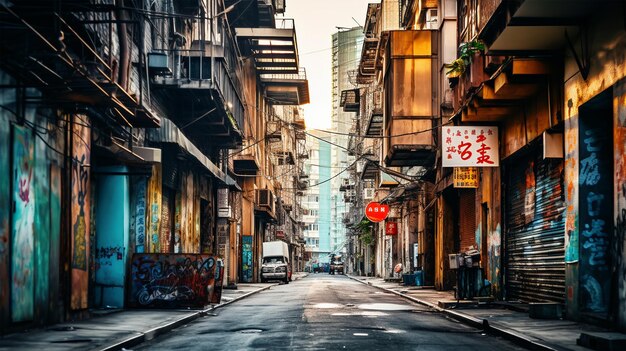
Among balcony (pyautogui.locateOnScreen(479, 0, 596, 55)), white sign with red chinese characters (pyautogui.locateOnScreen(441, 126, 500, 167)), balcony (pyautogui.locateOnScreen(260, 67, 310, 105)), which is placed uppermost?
balcony (pyautogui.locateOnScreen(260, 67, 310, 105))

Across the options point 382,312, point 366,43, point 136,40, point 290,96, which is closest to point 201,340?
point 382,312

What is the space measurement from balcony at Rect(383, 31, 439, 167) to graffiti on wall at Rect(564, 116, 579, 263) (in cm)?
1424

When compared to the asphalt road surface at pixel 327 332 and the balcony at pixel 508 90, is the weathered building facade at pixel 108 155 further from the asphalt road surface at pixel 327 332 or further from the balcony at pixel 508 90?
the balcony at pixel 508 90

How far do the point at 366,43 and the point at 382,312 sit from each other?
31022 millimetres

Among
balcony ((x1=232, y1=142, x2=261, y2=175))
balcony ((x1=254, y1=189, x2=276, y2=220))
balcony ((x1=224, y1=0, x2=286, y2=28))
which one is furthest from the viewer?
balcony ((x1=254, y1=189, x2=276, y2=220))

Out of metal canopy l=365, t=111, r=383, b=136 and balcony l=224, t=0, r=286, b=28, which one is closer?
balcony l=224, t=0, r=286, b=28

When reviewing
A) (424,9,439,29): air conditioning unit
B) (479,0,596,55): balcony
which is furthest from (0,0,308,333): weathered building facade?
(424,9,439,29): air conditioning unit

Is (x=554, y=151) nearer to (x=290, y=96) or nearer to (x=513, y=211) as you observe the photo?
(x=513, y=211)

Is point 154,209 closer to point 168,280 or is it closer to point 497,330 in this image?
point 168,280

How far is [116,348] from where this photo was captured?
1102 centimetres

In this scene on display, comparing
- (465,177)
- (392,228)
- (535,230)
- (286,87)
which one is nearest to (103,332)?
(535,230)

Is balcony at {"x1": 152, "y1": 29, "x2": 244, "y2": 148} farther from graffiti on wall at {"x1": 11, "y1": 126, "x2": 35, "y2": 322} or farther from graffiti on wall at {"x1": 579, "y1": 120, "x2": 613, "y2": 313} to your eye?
graffiti on wall at {"x1": 579, "y1": 120, "x2": 613, "y2": 313}

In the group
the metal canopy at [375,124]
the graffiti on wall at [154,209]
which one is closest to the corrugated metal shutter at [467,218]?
the graffiti on wall at [154,209]

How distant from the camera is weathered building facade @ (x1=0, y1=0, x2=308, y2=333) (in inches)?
497
